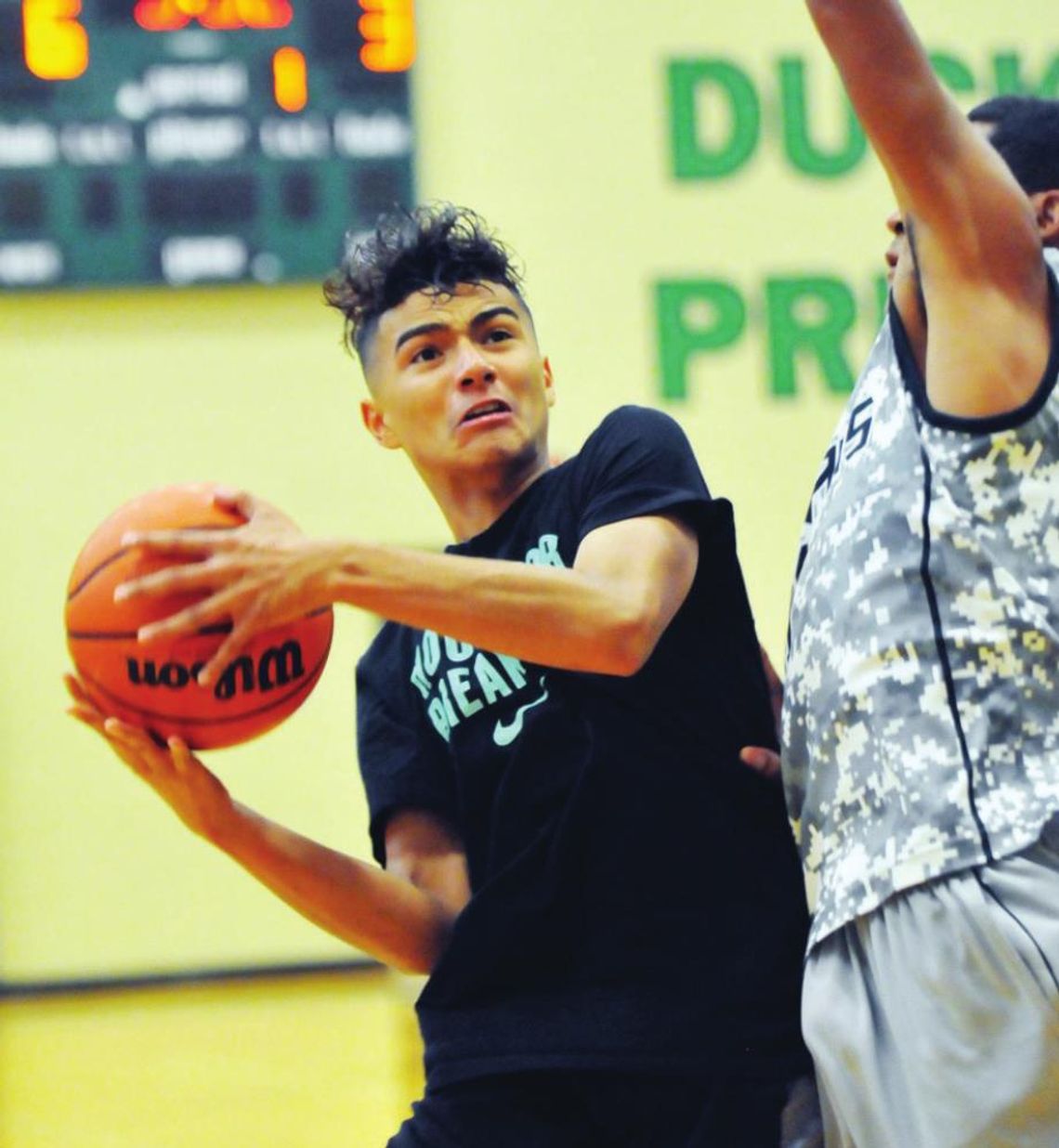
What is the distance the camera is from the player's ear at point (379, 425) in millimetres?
2844

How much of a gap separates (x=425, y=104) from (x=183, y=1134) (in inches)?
102

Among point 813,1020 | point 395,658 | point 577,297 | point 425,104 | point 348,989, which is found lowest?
point 348,989

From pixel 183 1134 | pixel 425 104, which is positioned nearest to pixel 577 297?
pixel 425 104

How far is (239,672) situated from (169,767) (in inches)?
8.0

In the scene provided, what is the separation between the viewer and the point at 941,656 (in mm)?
2047

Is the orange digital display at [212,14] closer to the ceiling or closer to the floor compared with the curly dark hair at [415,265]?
closer to the ceiling

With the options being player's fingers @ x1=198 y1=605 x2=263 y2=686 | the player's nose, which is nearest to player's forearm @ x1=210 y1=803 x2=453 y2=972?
player's fingers @ x1=198 y1=605 x2=263 y2=686

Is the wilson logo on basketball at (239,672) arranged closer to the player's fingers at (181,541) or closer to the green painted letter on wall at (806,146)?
the player's fingers at (181,541)

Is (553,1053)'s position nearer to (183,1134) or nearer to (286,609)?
(286,609)

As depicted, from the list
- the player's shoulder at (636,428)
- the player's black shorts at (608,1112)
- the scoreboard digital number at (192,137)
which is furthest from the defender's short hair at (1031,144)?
the scoreboard digital number at (192,137)

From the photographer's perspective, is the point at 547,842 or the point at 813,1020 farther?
the point at 547,842

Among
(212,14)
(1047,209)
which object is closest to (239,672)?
(1047,209)

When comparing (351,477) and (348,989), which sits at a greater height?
(351,477)

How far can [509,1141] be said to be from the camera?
232cm
